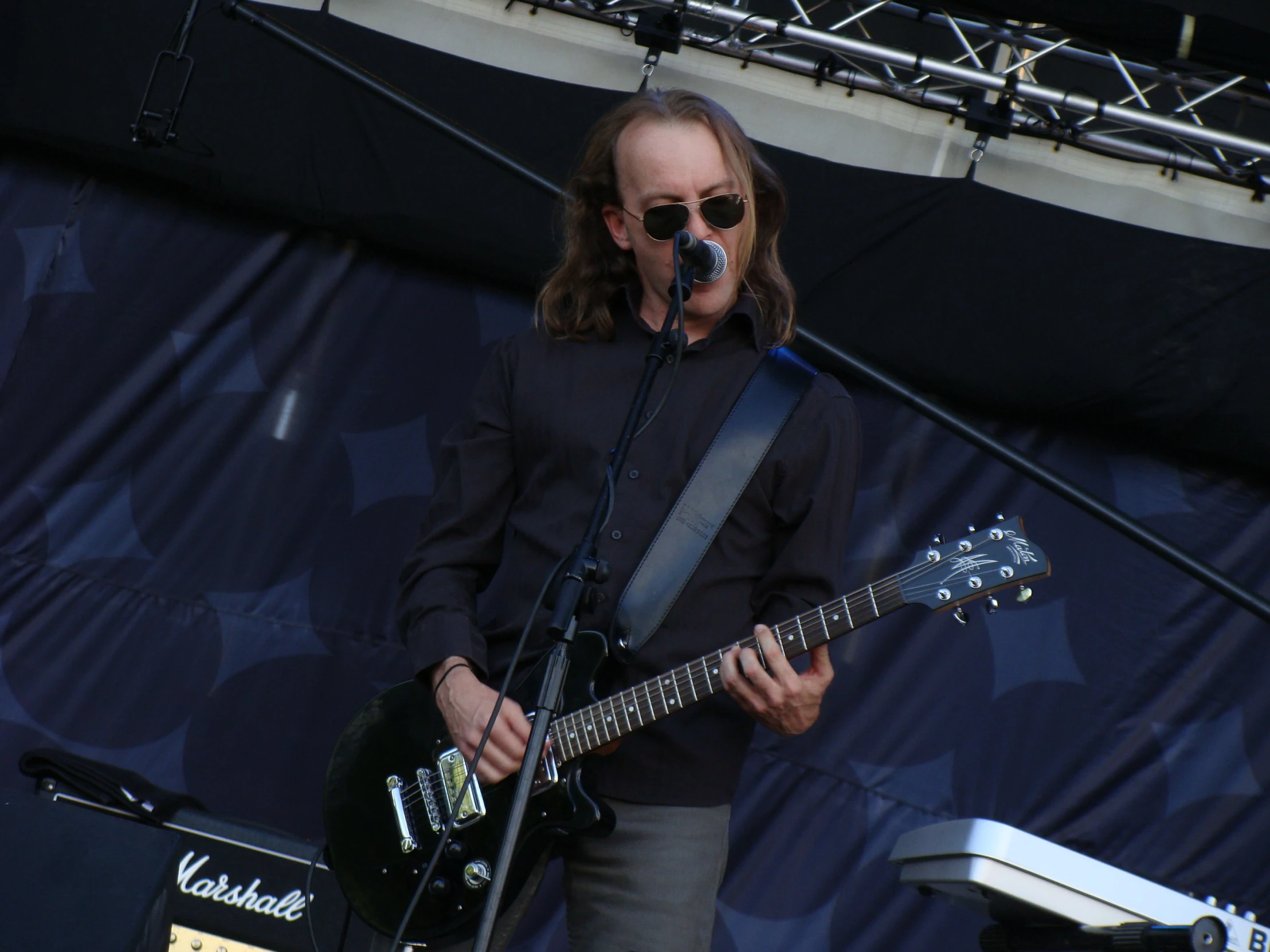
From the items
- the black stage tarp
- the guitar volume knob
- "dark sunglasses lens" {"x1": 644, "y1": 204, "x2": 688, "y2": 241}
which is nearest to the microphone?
"dark sunglasses lens" {"x1": 644, "y1": 204, "x2": 688, "y2": 241}

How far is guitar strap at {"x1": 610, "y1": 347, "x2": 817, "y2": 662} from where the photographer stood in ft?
6.87

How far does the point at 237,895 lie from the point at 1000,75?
2731 millimetres

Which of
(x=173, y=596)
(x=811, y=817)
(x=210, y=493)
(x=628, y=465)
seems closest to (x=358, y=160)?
(x=210, y=493)

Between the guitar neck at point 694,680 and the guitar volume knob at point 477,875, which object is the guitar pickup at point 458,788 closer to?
the guitar volume knob at point 477,875

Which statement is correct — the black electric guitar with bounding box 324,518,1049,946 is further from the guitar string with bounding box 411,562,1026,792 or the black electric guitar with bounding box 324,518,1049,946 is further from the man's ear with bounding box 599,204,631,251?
the man's ear with bounding box 599,204,631,251

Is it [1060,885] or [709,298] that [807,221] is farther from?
[1060,885]

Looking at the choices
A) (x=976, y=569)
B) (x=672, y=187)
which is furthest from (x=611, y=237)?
(x=976, y=569)

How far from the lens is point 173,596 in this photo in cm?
352

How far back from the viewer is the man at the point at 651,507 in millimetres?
1998

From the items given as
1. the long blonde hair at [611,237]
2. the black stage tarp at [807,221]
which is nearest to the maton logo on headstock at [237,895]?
the long blonde hair at [611,237]

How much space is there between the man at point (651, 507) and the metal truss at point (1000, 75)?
37.9 inches

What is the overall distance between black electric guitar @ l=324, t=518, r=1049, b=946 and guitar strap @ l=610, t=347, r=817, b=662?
84 mm

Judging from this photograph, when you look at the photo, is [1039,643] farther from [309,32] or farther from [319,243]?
[309,32]

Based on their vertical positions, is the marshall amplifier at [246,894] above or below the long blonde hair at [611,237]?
below
